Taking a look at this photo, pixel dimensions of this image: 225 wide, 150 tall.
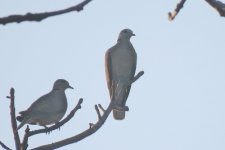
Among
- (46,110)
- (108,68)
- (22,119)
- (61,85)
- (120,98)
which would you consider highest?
(108,68)

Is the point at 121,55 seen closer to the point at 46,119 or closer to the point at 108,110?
the point at 46,119

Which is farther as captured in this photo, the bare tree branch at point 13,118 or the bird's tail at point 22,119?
the bird's tail at point 22,119

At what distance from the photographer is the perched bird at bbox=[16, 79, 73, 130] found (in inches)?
325

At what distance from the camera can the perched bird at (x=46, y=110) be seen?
27.1ft

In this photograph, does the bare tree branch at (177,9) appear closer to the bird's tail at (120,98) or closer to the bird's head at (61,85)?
the bird's tail at (120,98)

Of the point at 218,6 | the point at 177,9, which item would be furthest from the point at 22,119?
the point at 218,6

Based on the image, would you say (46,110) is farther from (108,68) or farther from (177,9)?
(177,9)

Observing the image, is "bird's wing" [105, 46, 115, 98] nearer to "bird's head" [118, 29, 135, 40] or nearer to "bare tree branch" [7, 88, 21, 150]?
"bird's head" [118, 29, 135, 40]

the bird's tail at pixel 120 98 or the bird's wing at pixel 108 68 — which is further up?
the bird's wing at pixel 108 68

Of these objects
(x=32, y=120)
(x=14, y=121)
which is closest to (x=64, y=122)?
(x=14, y=121)

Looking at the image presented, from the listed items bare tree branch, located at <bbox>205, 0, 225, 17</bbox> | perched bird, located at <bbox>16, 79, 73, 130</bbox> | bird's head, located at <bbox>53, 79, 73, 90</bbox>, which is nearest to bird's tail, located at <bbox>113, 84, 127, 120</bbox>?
perched bird, located at <bbox>16, 79, 73, 130</bbox>

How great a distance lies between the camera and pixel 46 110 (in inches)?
347

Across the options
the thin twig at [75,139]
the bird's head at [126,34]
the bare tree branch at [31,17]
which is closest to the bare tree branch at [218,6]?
the bare tree branch at [31,17]

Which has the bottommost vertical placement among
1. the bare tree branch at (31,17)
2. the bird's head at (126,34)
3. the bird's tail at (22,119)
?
the bird's tail at (22,119)
